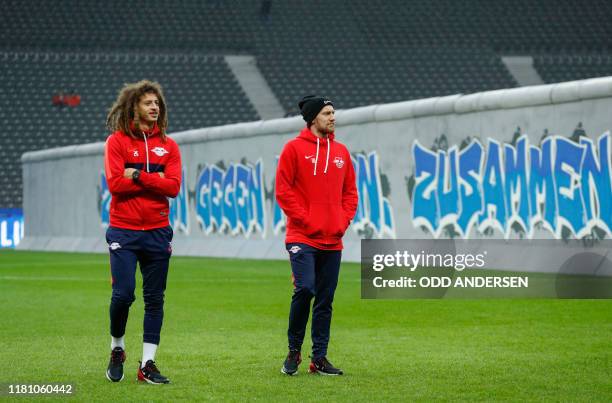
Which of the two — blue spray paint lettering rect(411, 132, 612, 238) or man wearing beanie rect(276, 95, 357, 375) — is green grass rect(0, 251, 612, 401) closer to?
man wearing beanie rect(276, 95, 357, 375)

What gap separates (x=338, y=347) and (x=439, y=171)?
13.1 metres

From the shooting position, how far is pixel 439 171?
23422mm

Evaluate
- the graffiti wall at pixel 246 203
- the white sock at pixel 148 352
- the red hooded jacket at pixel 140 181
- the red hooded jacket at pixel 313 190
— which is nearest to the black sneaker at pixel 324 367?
the red hooded jacket at pixel 313 190

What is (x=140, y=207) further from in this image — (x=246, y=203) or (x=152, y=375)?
(x=246, y=203)

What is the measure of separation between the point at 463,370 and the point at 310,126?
208cm

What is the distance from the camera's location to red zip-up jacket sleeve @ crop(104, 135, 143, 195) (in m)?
8.18

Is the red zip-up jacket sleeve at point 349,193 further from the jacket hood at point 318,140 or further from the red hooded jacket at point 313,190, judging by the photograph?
the jacket hood at point 318,140

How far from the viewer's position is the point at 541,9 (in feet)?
190

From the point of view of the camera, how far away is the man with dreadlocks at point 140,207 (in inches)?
323

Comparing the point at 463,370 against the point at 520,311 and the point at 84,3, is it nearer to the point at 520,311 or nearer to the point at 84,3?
the point at 520,311

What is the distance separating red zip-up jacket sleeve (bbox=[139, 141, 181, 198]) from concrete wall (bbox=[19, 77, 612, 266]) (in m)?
12.1

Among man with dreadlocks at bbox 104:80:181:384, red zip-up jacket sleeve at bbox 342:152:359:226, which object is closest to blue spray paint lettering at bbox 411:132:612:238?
red zip-up jacket sleeve at bbox 342:152:359:226

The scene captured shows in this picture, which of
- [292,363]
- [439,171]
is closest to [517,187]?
[439,171]

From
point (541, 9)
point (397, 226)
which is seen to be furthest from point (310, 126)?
point (541, 9)
